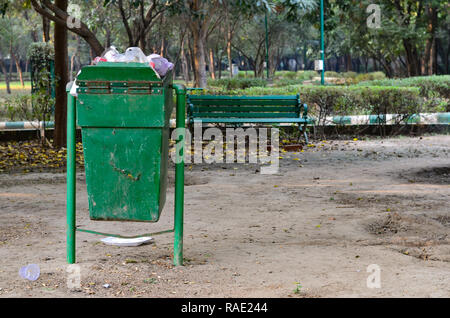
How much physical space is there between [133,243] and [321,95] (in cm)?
932

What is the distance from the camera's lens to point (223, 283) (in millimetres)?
4336

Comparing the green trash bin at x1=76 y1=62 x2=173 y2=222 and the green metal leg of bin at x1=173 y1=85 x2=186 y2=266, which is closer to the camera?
the green trash bin at x1=76 y1=62 x2=173 y2=222

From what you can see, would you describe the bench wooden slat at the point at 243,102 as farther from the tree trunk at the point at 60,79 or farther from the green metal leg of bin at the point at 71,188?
the green metal leg of bin at the point at 71,188

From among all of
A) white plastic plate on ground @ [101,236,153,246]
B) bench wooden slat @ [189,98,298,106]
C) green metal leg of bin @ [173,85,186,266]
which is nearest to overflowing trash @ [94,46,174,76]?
green metal leg of bin @ [173,85,186,266]

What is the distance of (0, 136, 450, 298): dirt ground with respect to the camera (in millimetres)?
4254

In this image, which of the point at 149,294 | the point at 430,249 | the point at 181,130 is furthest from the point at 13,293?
the point at 430,249

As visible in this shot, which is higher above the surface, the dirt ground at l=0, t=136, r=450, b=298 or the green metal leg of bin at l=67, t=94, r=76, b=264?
the green metal leg of bin at l=67, t=94, r=76, b=264

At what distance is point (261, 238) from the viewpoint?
5.71 m

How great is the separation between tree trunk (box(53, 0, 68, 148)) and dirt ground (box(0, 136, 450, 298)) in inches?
93.2

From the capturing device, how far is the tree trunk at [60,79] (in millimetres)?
11453

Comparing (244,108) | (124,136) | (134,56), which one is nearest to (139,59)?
(134,56)

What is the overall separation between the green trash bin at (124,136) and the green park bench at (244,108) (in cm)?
797

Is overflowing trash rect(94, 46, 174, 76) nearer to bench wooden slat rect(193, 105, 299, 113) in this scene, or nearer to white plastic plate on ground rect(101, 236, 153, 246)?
white plastic plate on ground rect(101, 236, 153, 246)

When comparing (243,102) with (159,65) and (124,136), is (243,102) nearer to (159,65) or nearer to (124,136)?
(159,65)
